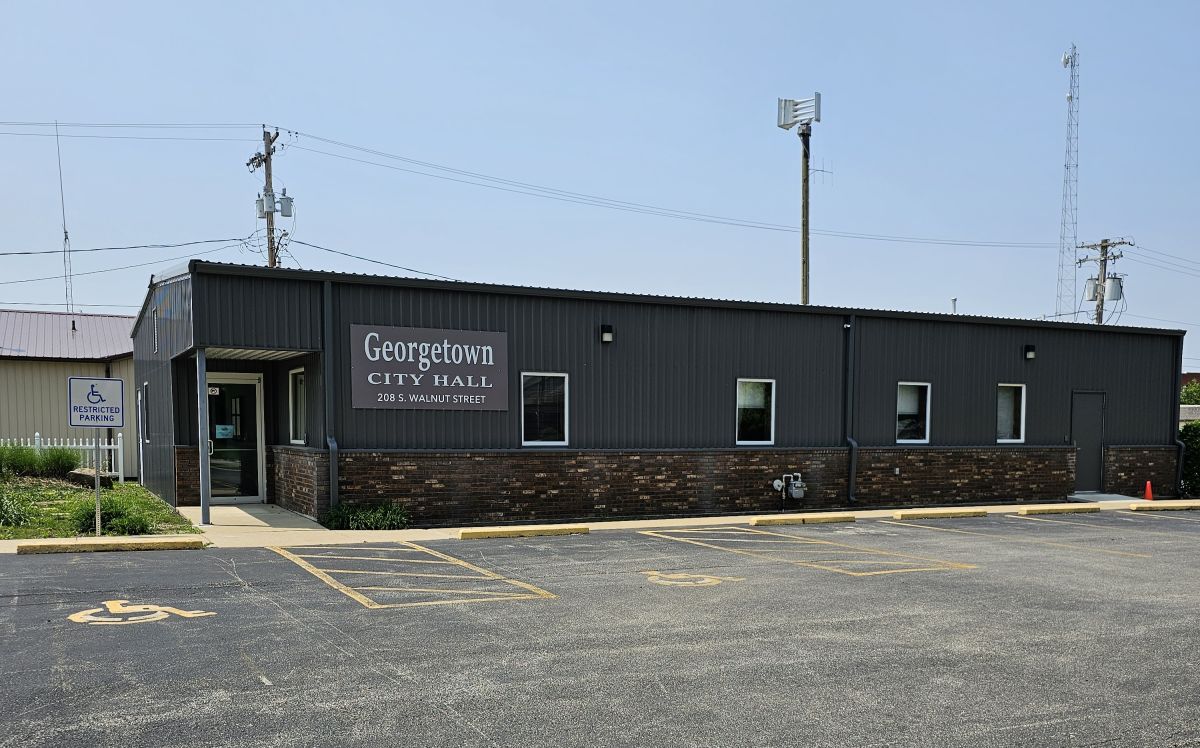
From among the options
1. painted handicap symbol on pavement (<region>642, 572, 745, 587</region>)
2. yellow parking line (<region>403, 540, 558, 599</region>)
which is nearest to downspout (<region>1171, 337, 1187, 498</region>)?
painted handicap symbol on pavement (<region>642, 572, 745, 587</region>)

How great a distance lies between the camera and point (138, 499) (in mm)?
17719

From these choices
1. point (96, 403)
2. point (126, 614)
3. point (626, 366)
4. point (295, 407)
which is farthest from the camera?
point (626, 366)

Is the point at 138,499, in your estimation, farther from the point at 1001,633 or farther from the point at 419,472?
the point at 1001,633

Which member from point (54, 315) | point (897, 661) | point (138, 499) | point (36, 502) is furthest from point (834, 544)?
point (54, 315)

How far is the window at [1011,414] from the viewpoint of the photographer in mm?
21750

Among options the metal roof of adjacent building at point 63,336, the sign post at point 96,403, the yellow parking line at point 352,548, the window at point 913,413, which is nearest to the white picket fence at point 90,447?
the metal roof of adjacent building at point 63,336

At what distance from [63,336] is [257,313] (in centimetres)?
1696

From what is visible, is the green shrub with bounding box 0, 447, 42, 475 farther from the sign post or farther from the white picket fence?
the sign post

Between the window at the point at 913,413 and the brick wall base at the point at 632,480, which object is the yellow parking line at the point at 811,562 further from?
the window at the point at 913,413

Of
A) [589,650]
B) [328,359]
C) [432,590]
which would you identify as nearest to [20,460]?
[328,359]

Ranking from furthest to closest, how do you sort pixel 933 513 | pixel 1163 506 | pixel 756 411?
pixel 1163 506 < pixel 756 411 < pixel 933 513

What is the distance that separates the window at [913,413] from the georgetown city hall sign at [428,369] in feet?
29.7

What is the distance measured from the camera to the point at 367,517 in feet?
48.8

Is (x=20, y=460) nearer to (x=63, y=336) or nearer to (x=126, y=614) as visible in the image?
(x=63, y=336)
